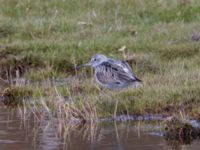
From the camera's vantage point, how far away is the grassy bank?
923cm

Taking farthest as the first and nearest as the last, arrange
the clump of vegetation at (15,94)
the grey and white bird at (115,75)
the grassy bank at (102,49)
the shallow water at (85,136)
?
the clump of vegetation at (15,94) < the grey and white bird at (115,75) < the grassy bank at (102,49) < the shallow water at (85,136)

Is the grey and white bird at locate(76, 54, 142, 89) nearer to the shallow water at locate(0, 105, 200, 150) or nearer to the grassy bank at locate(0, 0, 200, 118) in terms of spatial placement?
the grassy bank at locate(0, 0, 200, 118)

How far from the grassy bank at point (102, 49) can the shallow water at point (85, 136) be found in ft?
1.09

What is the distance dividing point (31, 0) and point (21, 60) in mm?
3427

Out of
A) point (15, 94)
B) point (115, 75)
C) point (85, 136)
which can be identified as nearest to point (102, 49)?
point (15, 94)

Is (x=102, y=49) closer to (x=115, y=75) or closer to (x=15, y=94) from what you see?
(x=15, y=94)

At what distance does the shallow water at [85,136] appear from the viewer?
773 cm

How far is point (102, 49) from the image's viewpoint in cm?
1266

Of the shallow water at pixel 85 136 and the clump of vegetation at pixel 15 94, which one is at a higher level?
the clump of vegetation at pixel 15 94

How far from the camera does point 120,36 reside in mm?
13336

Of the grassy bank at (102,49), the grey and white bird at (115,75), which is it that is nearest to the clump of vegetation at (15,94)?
the grassy bank at (102,49)

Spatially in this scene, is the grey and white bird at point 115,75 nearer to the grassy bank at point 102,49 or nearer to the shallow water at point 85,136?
the grassy bank at point 102,49

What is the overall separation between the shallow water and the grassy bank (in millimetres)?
331

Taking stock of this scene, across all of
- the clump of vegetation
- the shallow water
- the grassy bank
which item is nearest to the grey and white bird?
the grassy bank
